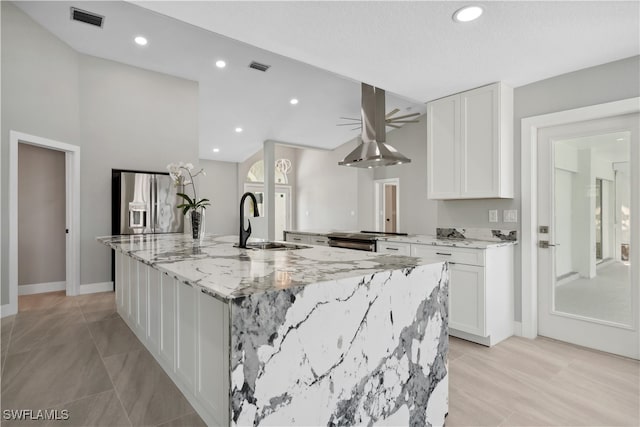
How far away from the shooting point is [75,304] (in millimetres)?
3904

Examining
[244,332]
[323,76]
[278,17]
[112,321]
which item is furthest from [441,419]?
[323,76]

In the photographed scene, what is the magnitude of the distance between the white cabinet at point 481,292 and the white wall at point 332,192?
522cm

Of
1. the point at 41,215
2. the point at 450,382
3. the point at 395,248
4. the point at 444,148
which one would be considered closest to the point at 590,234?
the point at 444,148

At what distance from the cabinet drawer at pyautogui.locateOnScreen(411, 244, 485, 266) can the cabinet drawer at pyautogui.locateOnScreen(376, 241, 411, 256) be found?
0.21ft

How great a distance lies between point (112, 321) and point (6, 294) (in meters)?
1.31

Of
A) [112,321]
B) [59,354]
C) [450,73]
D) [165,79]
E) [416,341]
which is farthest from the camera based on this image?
[165,79]

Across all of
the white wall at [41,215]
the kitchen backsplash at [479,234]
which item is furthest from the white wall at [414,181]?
the white wall at [41,215]

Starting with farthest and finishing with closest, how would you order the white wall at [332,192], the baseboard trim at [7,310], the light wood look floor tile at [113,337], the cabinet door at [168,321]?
the white wall at [332,192] < the baseboard trim at [7,310] < the light wood look floor tile at [113,337] < the cabinet door at [168,321]

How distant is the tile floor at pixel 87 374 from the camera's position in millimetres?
1775

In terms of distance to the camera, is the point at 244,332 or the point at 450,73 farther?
the point at 450,73

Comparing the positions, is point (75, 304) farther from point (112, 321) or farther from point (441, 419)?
point (441, 419)

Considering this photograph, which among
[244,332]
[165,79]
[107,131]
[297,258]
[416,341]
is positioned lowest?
[416,341]

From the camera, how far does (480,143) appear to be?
313cm

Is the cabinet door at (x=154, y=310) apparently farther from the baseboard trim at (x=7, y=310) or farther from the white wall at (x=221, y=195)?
the white wall at (x=221, y=195)
